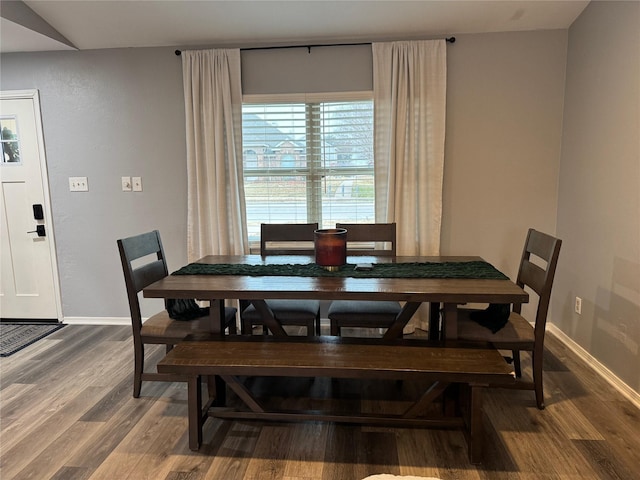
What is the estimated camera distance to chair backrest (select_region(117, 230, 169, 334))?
2.15 meters

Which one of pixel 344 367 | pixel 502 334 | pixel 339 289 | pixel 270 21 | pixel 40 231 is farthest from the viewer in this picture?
pixel 40 231

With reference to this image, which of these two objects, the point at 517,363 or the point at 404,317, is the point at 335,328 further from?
the point at 517,363

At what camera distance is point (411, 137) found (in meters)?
2.98

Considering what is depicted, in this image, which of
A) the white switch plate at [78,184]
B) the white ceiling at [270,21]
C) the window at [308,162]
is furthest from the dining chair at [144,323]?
the white ceiling at [270,21]

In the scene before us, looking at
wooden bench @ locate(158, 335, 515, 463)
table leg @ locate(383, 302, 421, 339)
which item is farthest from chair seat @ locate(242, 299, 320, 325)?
→ table leg @ locate(383, 302, 421, 339)

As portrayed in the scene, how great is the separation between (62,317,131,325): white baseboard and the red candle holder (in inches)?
87.4

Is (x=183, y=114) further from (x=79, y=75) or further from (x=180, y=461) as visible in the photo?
(x=180, y=461)

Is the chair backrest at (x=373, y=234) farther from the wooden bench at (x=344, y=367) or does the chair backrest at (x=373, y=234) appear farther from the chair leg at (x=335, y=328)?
the wooden bench at (x=344, y=367)

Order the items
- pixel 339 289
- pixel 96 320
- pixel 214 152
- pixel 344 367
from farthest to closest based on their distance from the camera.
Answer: pixel 96 320
pixel 214 152
pixel 339 289
pixel 344 367

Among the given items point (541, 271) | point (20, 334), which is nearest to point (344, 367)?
point (541, 271)

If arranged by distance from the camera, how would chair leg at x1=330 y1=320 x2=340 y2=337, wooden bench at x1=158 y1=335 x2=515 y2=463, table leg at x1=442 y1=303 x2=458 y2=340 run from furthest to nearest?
chair leg at x1=330 y1=320 x2=340 y2=337 → table leg at x1=442 y1=303 x2=458 y2=340 → wooden bench at x1=158 y1=335 x2=515 y2=463

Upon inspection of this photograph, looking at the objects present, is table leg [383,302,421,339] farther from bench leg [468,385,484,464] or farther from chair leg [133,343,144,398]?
chair leg [133,343,144,398]

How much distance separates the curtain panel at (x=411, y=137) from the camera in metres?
2.93

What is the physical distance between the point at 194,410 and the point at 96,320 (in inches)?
85.9
